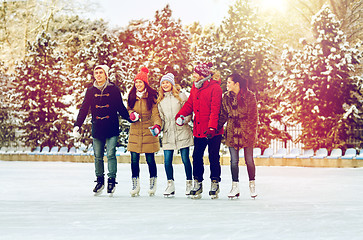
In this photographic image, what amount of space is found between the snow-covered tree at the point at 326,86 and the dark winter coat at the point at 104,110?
52.8 ft

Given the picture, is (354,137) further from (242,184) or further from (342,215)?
(342,215)

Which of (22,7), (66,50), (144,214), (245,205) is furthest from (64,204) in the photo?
(66,50)

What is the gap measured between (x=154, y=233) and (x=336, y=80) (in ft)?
65.8

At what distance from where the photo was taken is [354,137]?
25.6 meters

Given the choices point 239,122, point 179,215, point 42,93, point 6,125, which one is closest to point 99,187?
point 239,122

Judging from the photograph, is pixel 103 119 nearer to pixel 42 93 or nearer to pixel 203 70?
pixel 203 70

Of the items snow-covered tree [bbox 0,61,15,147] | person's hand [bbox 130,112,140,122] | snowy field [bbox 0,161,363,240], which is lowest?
snowy field [bbox 0,161,363,240]

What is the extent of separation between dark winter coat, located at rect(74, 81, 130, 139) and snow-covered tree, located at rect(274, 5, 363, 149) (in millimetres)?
16102

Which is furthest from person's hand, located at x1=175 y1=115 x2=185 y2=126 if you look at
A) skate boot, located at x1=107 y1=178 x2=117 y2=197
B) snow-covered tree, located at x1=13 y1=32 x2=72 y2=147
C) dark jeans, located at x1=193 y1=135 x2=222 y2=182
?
snow-covered tree, located at x1=13 y1=32 x2=72 y2=147

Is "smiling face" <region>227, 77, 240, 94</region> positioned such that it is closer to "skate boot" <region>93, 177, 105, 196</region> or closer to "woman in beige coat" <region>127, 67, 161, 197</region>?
"woman in beige coat" <region>127, 67, 161, 197</region>

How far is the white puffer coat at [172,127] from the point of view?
1003 cm

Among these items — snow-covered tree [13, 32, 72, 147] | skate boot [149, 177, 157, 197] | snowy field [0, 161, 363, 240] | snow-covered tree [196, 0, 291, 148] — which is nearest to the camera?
snowy field [0, 161, 363, 240]

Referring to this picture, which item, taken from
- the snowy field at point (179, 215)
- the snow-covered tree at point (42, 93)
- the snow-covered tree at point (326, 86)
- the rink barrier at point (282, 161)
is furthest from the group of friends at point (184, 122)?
the snow-covered tree at point (42, 93)

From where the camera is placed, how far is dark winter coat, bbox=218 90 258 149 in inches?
389
